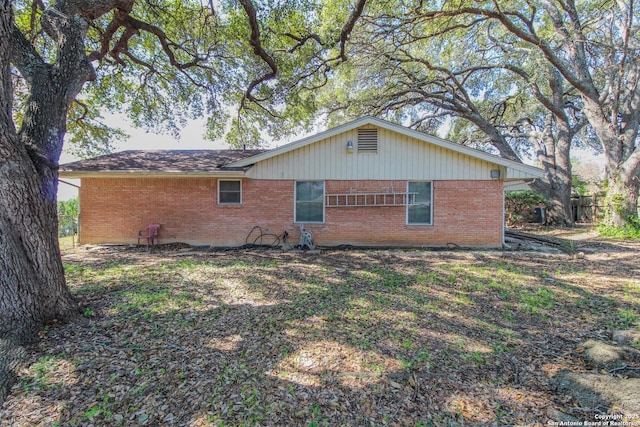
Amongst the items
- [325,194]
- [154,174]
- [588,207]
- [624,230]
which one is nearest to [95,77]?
[154,174]

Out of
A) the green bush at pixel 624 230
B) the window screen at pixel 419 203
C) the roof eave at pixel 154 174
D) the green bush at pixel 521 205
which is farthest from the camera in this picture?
the green bush at pixel 521 205

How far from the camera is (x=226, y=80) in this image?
461 inches

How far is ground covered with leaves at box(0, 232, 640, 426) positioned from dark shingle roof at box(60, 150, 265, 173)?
12.9 ft

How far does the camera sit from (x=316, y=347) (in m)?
3.26

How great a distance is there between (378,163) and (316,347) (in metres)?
7.09

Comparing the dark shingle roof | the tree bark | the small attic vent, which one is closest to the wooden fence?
the small attic vent

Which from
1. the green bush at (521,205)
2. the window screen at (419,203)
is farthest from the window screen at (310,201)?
the green bush at (521,205)

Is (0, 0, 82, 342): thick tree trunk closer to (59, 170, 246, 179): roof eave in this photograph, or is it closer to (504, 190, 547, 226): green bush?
(59, 170, 246, 179): roof eave

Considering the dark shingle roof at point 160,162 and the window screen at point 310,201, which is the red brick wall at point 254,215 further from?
the dark shingle roof at point 160,162

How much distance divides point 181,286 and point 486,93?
20037 mm

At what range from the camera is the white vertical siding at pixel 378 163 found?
9.23 meters

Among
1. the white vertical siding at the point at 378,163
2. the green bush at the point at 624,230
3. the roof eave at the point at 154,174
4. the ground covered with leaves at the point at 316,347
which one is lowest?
the ground covered with leaves at the point at 316,347

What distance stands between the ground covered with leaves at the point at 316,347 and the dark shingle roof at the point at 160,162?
3.94 meters

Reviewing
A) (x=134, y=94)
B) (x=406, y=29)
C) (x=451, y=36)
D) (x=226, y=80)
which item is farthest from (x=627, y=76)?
(x=134, y=94)
